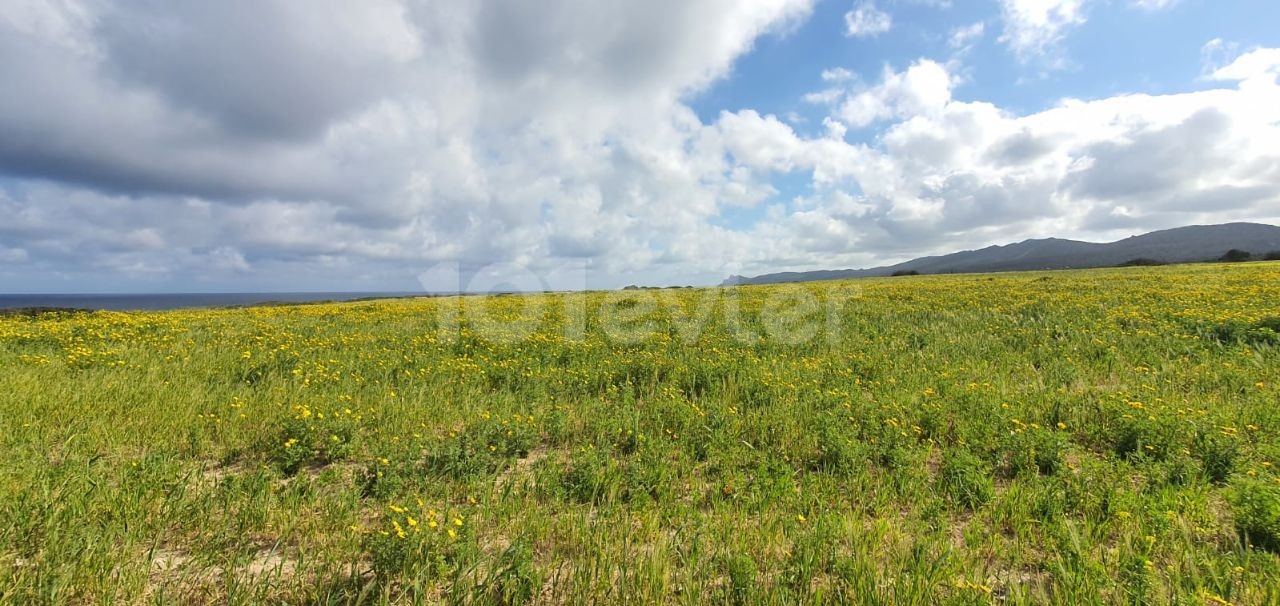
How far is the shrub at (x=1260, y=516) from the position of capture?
3498mm

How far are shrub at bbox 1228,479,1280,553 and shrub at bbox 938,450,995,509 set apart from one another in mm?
1515

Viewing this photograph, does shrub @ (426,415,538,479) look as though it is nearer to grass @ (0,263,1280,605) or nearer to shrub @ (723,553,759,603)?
grass @ (0,263,1280,605)

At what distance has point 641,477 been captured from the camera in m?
4.55

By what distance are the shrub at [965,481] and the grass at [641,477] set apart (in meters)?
0.04

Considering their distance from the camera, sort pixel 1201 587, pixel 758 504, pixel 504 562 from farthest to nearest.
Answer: pixel 758 504 < pixel 504 562 < pixel 1201 587

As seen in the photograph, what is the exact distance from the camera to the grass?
3076mm

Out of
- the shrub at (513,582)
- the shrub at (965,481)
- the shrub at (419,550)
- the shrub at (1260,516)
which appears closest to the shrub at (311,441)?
the shrub at (419,550)

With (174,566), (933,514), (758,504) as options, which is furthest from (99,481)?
(933,514)

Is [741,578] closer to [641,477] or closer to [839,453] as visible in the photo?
[641,477]

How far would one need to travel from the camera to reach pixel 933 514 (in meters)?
4.06

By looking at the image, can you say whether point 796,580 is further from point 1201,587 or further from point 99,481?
point 99,481

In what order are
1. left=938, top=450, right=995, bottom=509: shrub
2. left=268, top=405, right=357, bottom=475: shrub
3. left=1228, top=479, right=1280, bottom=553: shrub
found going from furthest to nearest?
left=268, top=405, right=357, bottom=475: shrub, left=938, top=450, right=995, bottom=509: shrub, left=1228, top=479, right=1280, bottom=553: shrub

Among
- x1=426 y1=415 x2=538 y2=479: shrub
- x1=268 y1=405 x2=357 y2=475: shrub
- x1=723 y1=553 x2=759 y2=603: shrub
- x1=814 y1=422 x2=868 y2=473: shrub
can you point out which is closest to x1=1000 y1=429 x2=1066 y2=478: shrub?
x1=814 y1=422 x2=868 y2=473: shrub

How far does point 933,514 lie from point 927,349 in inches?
300
